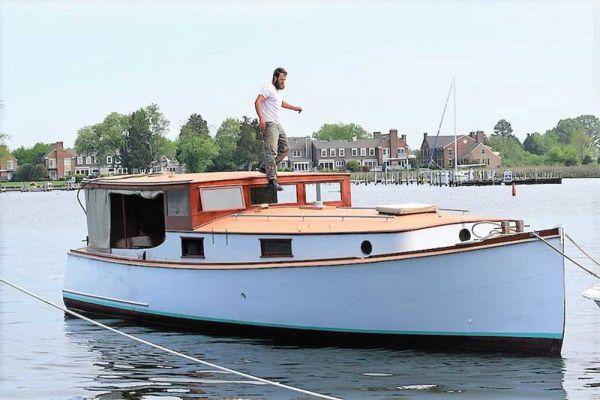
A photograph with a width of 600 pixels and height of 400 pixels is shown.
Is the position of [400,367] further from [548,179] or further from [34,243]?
[548,179]

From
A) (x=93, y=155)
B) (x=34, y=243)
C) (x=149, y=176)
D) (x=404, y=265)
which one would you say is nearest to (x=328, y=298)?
(x=404, y=265)

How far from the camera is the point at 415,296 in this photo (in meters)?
15.9

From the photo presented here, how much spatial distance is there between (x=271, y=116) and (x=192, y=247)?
9.50ft

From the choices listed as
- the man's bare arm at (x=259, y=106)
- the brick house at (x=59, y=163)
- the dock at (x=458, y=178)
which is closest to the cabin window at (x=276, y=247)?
the man's bare arm at (x=259, y=106)

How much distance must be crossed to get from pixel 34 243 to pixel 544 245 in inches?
1432

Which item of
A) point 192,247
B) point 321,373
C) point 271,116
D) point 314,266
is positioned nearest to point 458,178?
point 271,116

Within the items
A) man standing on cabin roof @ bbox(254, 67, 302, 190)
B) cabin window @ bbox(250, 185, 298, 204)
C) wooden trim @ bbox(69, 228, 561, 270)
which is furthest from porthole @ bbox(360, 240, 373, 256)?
cabin window @ bbox(250, 185, 298, 204)

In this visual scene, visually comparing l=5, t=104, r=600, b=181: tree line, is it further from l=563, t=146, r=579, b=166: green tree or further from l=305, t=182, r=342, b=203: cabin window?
l=305, t=182, r=342, b=203: cabin window

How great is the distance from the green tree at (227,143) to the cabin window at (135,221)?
414ft

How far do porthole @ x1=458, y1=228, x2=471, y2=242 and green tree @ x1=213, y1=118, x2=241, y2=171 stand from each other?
429 ft

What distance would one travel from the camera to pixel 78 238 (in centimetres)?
5041

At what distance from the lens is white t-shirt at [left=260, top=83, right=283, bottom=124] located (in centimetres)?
1897

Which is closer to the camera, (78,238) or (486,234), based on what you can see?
(486,234)

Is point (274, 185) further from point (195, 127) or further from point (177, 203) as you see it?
point (195, 127)
